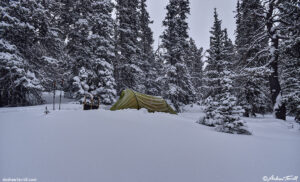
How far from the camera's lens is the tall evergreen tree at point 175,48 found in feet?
47.1

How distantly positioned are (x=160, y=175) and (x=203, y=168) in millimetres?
733

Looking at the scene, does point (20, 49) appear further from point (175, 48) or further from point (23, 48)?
point (175, 48)

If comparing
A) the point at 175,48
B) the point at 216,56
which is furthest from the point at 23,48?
the point at 216,56

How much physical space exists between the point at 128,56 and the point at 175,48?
17.6 ft

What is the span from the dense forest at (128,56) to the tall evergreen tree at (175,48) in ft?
0.32

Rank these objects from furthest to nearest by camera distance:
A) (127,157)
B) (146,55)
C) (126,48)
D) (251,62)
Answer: (146,55) → (126,48) → (251,62) → (127,157)

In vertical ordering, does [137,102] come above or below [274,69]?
below

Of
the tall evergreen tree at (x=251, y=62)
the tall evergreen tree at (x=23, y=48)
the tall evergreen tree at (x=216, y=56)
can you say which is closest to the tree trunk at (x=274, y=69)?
the tall evergreen tree at (x=251, y=62)

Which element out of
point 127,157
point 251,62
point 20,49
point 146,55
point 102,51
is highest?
point 146,55

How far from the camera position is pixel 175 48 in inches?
564

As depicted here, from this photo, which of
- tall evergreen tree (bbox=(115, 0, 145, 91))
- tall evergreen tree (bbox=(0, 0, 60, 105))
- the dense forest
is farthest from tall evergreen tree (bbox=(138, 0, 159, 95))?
tall evergreen tree (bbox=(0, 0, 60, 105))

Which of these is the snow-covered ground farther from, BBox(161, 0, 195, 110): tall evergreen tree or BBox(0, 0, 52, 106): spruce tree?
BBox(161, 0, 195, 110): tall evergreen tree

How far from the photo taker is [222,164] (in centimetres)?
245

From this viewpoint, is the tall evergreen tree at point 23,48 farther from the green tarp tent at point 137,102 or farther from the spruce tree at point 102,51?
the green tarp tent at point 137,102
